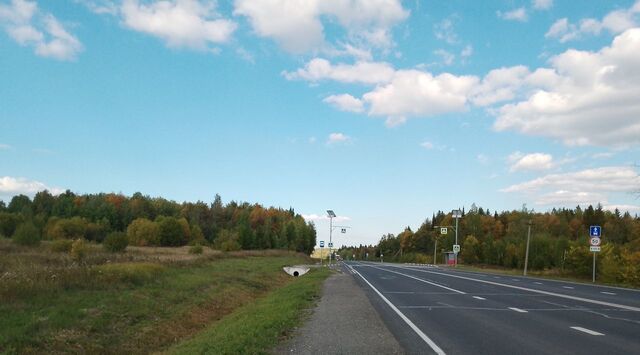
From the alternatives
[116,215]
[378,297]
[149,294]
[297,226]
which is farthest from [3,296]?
[297,226]

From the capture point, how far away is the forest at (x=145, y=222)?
122812mm

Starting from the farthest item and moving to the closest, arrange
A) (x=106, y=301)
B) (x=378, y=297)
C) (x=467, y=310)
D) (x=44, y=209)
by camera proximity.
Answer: (x=44, y=209) < (x=378, y=297) < (x=106, y=301) < (x=467, y=310)

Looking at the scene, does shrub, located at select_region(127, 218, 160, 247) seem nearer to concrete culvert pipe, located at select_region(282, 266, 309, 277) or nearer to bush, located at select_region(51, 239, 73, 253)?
bush, located at select_region(51, 239, 73, 253)

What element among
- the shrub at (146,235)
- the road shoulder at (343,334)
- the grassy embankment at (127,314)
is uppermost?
the road shoulder at (343,334)

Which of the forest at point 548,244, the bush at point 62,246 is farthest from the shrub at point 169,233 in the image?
the bush at point 62,246

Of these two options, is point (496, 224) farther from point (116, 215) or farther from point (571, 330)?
point (571, 330)

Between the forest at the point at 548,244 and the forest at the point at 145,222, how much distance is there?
42.1 m

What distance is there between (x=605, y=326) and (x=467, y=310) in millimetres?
4801

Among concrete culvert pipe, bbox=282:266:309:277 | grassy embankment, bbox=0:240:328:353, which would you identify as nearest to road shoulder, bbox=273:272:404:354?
grassy embankment, bbox=0:240:328:353

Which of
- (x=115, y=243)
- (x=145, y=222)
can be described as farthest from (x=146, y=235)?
(x=115, y=243)

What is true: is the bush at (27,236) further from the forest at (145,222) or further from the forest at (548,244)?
the forest at (548,244)

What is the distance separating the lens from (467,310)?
1752 cm

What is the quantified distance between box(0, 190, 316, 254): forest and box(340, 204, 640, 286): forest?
42.1m

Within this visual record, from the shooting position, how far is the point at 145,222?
138000 millimetres
